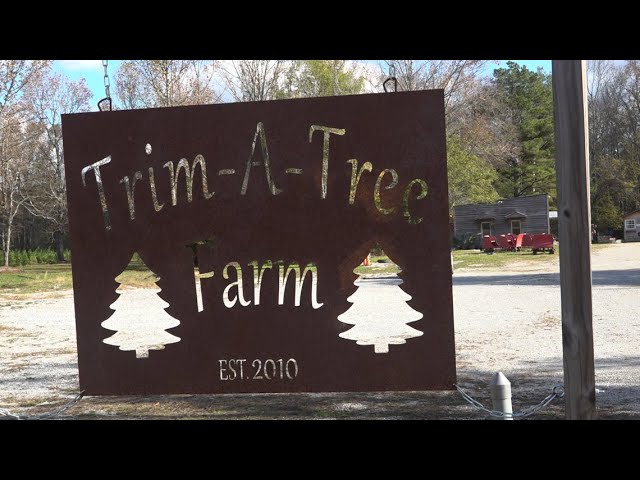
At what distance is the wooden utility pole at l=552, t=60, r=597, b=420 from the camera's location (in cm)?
341

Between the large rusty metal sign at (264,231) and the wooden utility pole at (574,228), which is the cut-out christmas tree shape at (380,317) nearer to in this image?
the large rusty metal sign at (264,231)

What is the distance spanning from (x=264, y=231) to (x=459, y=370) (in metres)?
3.83

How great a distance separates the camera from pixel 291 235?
4.27 meters

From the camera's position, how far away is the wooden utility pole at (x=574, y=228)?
3.41 meters

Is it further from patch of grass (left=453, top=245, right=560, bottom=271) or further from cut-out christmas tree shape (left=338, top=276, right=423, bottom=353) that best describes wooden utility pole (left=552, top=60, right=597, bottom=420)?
patch of grass (left=453, top=245, right=560, bottom=271)

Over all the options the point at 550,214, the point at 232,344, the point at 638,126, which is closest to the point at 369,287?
the point at 232,344

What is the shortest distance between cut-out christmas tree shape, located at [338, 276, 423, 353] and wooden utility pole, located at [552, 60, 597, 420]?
2858mm

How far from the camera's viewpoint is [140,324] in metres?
11.5

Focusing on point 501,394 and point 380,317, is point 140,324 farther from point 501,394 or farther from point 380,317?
point 501,394

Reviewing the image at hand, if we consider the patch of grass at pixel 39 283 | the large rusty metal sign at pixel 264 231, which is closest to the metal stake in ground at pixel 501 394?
the large rusty metal sign at pixel 264 231

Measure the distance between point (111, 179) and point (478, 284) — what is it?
45.6 feet

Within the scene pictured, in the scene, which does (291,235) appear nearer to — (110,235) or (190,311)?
(190,311)

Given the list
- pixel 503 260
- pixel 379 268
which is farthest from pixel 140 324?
pixel 503 260

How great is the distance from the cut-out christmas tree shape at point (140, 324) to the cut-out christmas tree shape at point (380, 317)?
2756 mm
